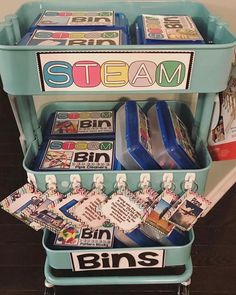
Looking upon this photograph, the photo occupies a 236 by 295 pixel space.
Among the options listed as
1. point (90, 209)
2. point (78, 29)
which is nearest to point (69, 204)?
point (90, 209)

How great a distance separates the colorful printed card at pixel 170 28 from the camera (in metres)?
0.68

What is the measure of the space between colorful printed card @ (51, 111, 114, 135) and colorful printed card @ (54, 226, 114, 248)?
24 centimetres

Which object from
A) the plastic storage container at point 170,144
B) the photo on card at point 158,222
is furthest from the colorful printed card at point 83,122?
the photo on card at point 158,222

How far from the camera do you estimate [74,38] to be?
67 cm

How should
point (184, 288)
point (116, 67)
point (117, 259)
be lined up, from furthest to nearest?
point (184, 288) < point (117, 259) < point (116, 67)

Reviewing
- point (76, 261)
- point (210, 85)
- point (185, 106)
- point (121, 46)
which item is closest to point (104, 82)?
point (121, 46)

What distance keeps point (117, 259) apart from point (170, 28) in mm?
549

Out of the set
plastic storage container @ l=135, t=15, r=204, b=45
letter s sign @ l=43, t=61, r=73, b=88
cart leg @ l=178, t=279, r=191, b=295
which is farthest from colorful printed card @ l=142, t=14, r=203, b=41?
cart leg @ l=178, t=279, r=191, b=295

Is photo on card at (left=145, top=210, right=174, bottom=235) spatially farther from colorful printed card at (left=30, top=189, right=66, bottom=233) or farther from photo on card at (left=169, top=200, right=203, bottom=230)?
colorful printed card at (left=30, top=189, right=66, bottom=233)

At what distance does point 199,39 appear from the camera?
2.21 feet

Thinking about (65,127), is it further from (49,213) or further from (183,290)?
(183,290)

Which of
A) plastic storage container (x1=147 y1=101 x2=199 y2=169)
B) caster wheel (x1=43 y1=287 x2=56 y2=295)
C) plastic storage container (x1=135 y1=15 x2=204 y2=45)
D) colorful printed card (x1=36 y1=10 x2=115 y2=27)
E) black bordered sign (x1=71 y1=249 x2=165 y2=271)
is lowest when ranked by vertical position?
caster wheel (x1=43 y1=287 x2=56 y2=295)

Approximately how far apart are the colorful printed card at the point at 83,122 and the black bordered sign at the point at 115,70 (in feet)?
0.79

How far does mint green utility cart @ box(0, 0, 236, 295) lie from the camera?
0.62 m
